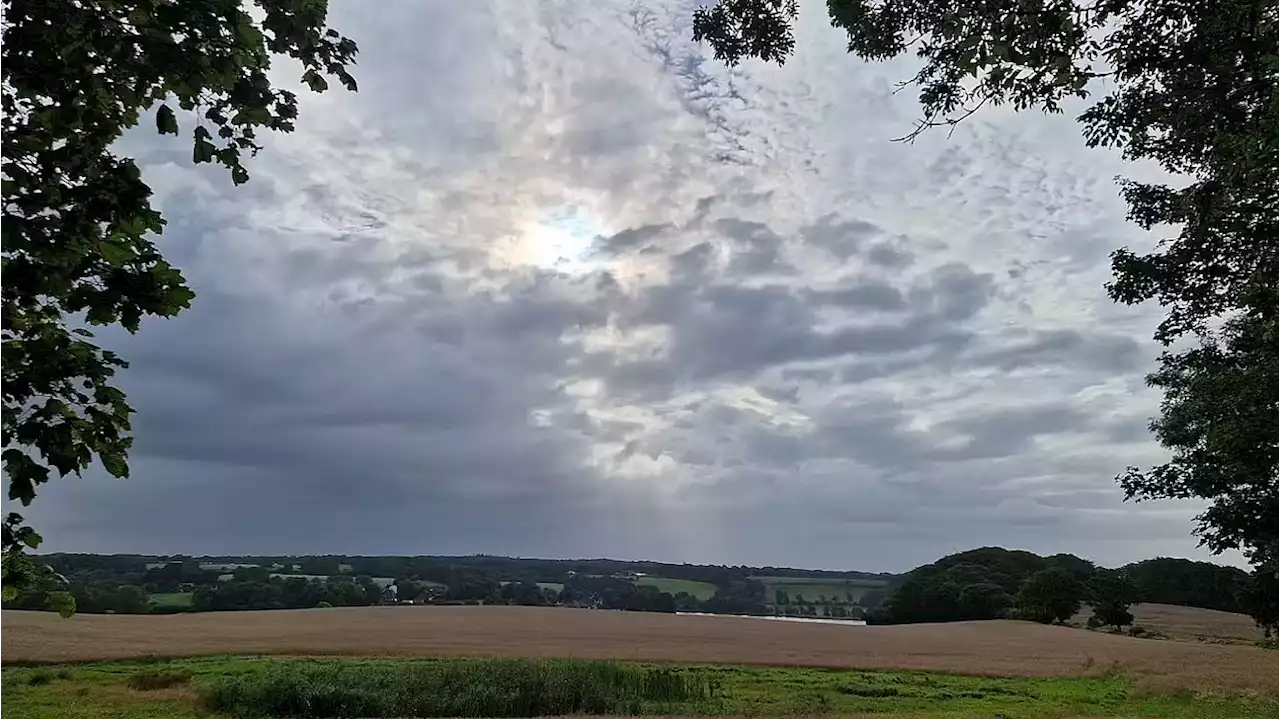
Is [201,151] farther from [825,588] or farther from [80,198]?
[825,588]

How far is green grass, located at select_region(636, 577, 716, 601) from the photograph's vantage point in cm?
10412

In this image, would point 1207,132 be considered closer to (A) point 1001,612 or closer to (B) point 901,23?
(B) point 901,23

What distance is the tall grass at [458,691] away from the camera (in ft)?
84.4

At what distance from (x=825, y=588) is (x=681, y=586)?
26.9 meters

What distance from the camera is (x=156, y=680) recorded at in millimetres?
31266

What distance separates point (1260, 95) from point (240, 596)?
8243 centimetres

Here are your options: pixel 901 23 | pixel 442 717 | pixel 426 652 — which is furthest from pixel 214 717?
pixel 901 23

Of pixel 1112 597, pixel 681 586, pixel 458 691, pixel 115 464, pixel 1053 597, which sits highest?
pixel 1112 597

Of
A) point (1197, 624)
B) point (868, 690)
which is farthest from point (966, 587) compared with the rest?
point (868, 690)

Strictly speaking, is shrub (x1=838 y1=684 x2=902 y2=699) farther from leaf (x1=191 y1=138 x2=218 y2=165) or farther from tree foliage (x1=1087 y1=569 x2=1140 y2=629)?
tree foliage (x1=1087 y1=569 x2=1140 y2=629)

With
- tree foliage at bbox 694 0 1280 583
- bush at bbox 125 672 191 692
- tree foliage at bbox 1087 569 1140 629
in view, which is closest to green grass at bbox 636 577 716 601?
tree foliage at bbox 1087 569 1140 629

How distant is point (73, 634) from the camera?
46.5 metres

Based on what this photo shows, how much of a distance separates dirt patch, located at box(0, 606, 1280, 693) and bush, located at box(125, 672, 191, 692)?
297 inches


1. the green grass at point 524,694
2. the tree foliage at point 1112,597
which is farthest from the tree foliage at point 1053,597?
the green grass at point 524,694
